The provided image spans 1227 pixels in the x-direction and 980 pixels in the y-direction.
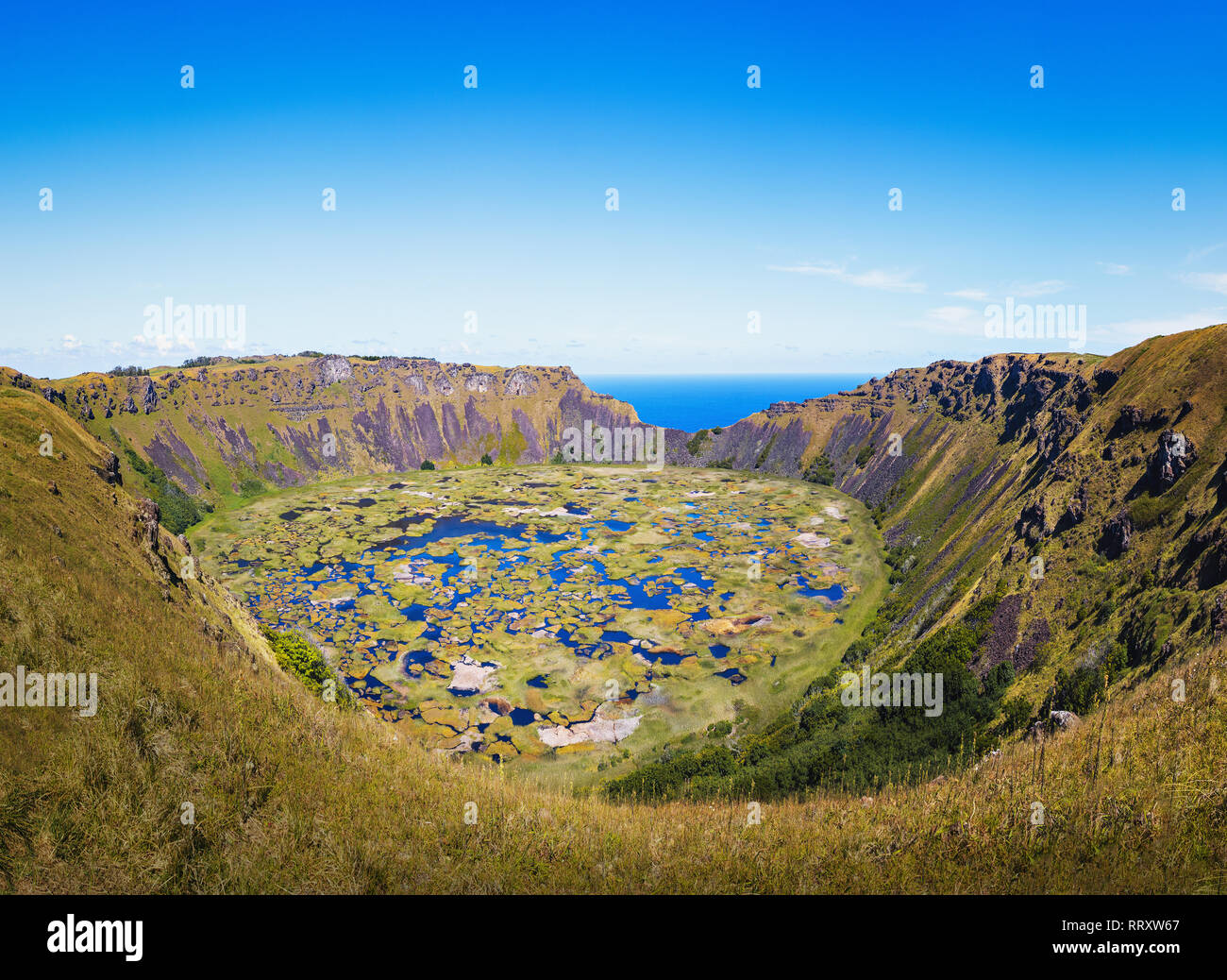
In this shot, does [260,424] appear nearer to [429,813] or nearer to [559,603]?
[559,603]

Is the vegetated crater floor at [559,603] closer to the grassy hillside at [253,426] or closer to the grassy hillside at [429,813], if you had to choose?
the grassy hillside at [429,813]

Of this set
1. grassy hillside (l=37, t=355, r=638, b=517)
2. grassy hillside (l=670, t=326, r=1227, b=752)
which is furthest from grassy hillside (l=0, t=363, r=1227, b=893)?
grassy hillside (l=37, t=355, r=638, b=517)

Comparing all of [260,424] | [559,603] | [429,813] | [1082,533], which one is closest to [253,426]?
[260,424]

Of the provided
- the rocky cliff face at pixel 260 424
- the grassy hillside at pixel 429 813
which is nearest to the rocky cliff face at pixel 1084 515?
the grassy hillside at pixel 429 813
